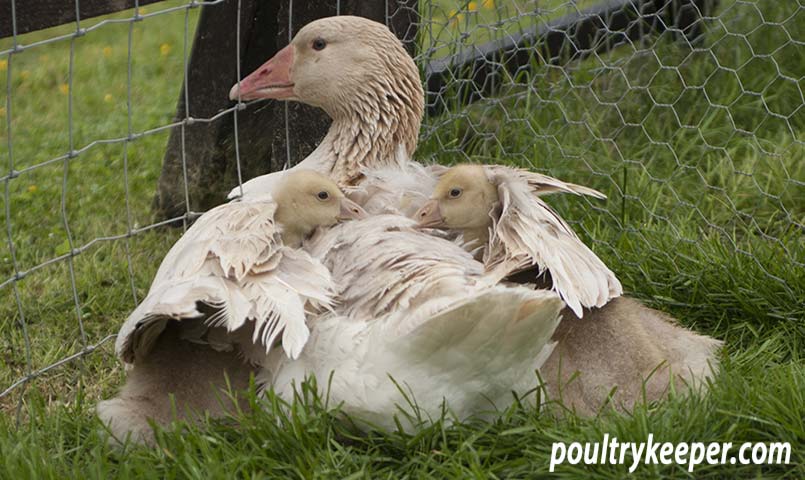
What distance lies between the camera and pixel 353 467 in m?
2.74

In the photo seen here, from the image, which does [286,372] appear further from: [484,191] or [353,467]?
[484,191]

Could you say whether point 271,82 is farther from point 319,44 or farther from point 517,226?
point 517,226

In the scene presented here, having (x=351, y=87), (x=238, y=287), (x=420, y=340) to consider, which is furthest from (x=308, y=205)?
(x=420, y=340)

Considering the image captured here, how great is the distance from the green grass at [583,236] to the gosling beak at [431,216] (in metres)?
0.63

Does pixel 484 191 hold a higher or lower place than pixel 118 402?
higher

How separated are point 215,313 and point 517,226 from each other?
0.85 meters

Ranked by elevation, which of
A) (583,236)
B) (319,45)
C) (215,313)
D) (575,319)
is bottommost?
(583,236)

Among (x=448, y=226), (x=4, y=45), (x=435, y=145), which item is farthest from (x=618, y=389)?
(x=4, y=45)

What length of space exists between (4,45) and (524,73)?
12.9 feet

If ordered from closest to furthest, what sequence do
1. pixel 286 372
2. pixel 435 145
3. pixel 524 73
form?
pixel 286 372 < pixel 435 145 < pixel 524 73

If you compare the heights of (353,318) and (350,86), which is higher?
(350,86)

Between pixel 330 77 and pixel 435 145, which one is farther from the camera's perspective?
pixel 435 145

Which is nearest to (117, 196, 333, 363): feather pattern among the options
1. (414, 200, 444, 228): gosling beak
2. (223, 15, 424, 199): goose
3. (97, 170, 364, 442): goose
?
(97, 170, 364, 442): goose

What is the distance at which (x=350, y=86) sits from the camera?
370cm
